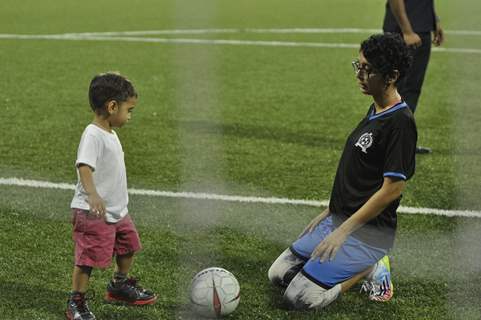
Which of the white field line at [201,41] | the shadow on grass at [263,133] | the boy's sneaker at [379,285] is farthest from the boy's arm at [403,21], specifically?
the white field line at [201,41]

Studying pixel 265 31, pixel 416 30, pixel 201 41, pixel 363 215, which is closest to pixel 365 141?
pixel 363 215

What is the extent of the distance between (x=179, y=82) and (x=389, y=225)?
18.5 ft

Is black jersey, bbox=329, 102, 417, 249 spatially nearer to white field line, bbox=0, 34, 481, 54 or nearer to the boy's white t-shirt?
the boy's white t-shirt

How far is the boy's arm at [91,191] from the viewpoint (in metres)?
3.58

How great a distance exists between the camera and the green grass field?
4.07 meters

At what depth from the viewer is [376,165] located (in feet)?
12.9

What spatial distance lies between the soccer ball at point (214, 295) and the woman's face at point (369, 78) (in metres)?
0.98

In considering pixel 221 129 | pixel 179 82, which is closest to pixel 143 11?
pixel 179 82

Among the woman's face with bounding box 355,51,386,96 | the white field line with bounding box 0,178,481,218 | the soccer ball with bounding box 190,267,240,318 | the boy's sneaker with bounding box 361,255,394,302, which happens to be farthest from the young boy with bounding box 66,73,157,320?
the white field line with bounding box 0,178,481,218

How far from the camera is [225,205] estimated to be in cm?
535

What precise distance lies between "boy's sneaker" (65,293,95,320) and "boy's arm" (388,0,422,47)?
10.6ft

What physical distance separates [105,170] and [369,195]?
1.13 meters

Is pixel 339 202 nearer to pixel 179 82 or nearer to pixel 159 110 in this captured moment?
pixel 159 110

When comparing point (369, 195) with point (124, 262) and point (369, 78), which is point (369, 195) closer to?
point (369, 78)
